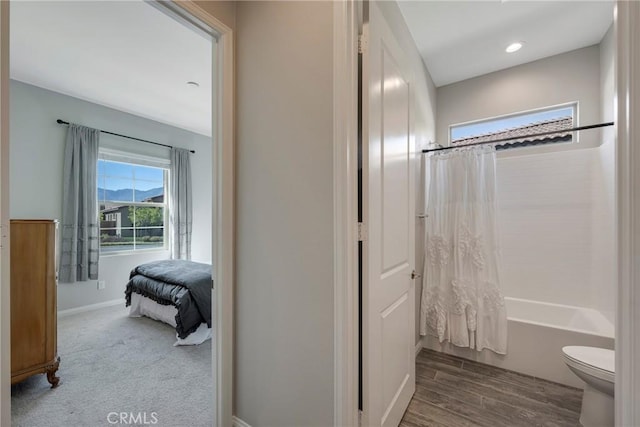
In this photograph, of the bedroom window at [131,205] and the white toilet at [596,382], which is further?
the bedroom window at [131,205]

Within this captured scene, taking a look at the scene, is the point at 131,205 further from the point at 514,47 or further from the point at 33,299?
the point at 514,47

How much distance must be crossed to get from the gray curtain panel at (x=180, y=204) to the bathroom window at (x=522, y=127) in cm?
426

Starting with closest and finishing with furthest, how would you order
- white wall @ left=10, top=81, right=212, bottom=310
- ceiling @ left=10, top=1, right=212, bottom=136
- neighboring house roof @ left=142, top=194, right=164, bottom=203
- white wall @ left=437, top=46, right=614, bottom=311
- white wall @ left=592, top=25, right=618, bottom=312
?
ceiling @ left=10, top=1, right=212, bottom=136 < white wall @ left=592, top=25, right=618, bottom=312 < white wall @ left=437, top=46, right=614, bottom=311 < white wall @ left=10, top=81, right=212, bottom=310 < neighboring house roof @ left=142, top=194, right=164, bottom=203

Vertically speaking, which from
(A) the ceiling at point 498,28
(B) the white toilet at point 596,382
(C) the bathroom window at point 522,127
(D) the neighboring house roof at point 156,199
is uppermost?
(A) the ceiling at point 498,28

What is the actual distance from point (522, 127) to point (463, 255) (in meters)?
1.62

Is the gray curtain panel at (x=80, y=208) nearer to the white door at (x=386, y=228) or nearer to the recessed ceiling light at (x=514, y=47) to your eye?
the white door at (x=386, y=228)

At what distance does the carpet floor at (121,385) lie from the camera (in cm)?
173

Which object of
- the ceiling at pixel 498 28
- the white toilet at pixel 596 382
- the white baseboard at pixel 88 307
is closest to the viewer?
the white toilet at pixel 596 382

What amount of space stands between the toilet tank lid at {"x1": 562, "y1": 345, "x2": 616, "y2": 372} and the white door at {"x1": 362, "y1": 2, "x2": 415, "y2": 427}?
3.11 feet

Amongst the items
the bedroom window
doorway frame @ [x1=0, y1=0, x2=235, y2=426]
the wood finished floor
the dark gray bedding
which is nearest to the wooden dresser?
the dark gray bedding

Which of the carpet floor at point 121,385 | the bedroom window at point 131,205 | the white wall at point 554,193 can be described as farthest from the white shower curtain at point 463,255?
the bedroom window at point 131,205

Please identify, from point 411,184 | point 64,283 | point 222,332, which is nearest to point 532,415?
point 411,184

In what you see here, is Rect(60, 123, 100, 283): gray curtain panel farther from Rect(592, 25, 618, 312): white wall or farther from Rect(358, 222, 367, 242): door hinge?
Rect(592, 25, 618, 312): white wall

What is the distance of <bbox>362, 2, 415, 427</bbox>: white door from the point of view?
48.8 inches
